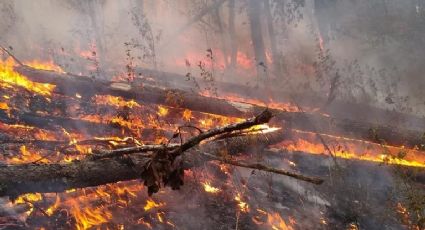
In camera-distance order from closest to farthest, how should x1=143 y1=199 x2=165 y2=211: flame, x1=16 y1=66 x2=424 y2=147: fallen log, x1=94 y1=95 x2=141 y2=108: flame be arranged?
x1=143 y1=199 x2=165 y2=211: flame < x1=16 y1=66 x2=424 y2=147: fallen log < x1=94 y1=95 x2=141 y2=108: flame

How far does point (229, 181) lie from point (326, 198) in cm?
147

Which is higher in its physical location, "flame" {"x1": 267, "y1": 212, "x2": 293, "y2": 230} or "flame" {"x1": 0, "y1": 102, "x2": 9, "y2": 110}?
"flame" {"x1": 0, "y1": 102, "x2": 9, "y2": 110}

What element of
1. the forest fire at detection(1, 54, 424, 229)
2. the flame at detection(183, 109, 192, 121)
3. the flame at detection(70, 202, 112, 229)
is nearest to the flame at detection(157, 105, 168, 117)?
the forest fire at detection(1, 54, 424, 229)

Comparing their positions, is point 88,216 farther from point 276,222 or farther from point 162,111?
point 162,111

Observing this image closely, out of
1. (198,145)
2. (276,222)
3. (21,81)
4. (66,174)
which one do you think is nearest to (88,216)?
(66,174)

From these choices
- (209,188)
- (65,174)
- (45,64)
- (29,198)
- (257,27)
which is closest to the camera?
(65,174)

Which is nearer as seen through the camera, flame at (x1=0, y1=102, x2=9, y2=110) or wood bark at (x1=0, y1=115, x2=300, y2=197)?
wood bark at (x1=0, y1=115, x2=300, y2=197)

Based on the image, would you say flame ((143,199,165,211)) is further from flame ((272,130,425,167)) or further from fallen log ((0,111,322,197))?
flame ((272,130,425,167))

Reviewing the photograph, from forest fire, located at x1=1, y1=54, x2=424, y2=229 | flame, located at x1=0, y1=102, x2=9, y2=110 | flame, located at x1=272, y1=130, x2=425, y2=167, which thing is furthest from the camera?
flame, located at x1=272, y1=130, x2=425, y2=167

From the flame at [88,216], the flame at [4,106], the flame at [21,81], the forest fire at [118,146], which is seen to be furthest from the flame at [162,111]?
the flame at [88,216]

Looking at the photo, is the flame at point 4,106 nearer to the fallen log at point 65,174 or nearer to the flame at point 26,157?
the flame at point 26,157

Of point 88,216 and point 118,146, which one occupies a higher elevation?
point 118,146

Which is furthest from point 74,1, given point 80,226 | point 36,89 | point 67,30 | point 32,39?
point 80,226

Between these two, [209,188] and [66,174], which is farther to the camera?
[209,188]
